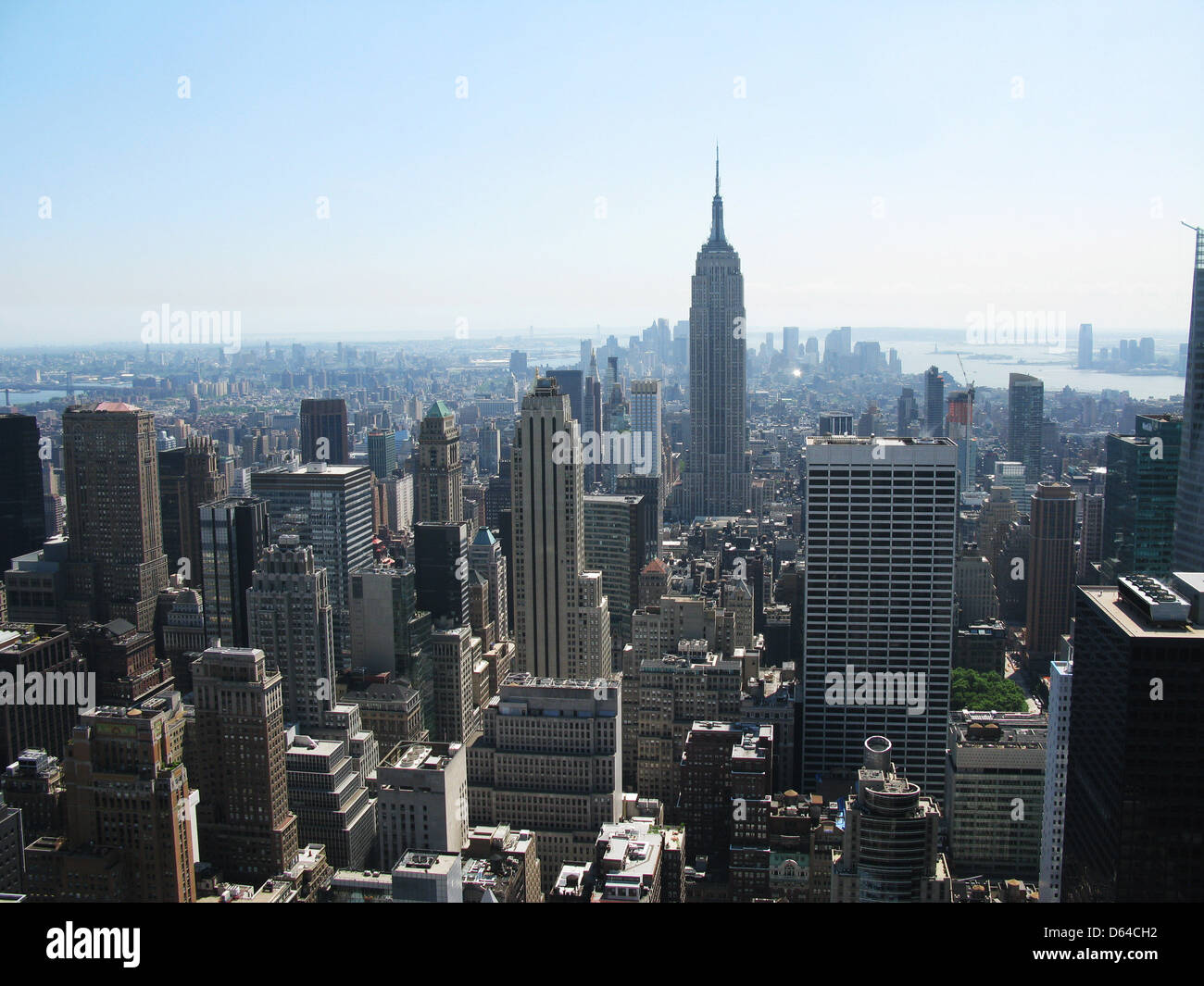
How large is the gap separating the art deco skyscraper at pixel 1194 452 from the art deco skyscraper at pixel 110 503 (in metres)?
14.1

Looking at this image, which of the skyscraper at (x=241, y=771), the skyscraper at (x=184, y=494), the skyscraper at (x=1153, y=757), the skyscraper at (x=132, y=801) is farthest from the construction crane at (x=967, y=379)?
the skyscraper at (x=132, y=801)

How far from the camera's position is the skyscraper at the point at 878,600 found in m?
11.8

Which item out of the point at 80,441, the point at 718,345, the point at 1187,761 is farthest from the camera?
the point at 718,345

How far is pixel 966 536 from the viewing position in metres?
20.9

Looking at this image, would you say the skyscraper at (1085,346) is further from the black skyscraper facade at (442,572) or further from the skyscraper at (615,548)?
the black skyscraper facade at (442,572)

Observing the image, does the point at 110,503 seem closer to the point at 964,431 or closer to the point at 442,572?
the point at 442,572

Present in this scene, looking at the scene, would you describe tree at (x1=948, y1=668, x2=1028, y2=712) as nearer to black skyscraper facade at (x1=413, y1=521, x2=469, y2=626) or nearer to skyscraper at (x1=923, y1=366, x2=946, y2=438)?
black skyscraper facade at (x1=413, y1=521, x2=469, y2=626)

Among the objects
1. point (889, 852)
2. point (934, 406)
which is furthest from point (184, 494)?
point (934, 406)

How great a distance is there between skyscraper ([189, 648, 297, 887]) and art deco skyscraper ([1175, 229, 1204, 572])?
9.40 metres

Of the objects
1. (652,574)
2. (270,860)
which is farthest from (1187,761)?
(652,574)

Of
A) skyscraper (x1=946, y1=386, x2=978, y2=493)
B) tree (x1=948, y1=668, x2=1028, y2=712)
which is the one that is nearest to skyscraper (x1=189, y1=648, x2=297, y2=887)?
tree (x1=948, y1=668, x2=1028, y2=712)

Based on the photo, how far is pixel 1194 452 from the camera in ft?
36.9
